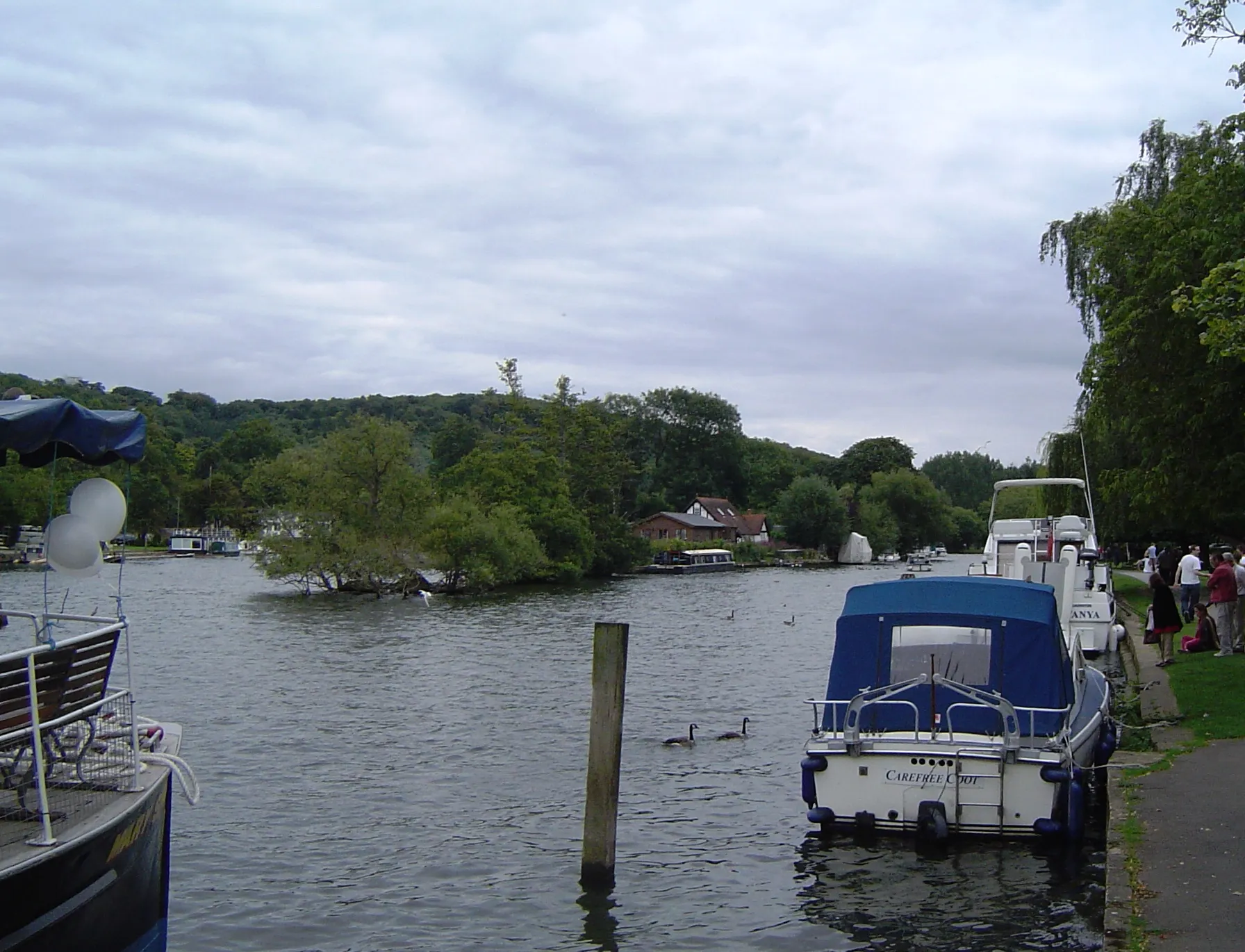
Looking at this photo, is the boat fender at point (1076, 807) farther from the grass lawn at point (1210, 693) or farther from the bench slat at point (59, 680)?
the bench slat at point (59, 680)

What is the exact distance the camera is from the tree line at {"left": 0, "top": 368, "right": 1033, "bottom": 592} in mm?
61969

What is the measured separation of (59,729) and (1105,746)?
1307 cm

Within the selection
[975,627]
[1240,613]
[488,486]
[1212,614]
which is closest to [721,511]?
[488,486]

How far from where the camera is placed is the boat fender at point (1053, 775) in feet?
41.8

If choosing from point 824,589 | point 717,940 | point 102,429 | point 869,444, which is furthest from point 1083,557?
point 869,444

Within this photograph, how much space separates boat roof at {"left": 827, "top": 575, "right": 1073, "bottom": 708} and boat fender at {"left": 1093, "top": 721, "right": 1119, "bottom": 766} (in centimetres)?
153

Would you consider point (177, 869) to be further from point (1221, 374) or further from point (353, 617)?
point (353, 617)

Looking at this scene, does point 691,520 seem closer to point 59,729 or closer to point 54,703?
point 59,729

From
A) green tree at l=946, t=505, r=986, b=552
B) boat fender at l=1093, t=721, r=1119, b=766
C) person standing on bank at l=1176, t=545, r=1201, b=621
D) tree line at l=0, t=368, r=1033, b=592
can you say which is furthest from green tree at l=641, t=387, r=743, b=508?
boat fender at l=1093, t=721, r=1119, b=766

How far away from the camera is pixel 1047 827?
1271cm

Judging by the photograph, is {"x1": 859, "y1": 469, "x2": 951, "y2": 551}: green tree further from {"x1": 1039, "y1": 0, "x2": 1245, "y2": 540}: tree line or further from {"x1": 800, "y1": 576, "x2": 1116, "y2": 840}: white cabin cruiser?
{"x1": 800, "y1": 576, "x2": 1116, "y2": 840}: white cabin cruiser

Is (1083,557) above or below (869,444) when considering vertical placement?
below

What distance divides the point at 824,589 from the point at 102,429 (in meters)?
67.7

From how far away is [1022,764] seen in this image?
12.9m
